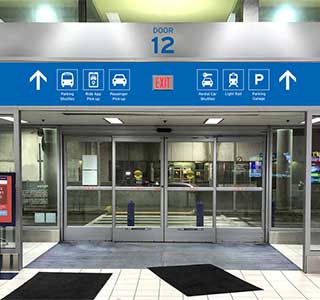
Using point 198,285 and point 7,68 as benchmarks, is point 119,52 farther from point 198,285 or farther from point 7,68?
point 198,285

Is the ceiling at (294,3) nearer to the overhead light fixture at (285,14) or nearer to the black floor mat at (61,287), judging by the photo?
the overhead light fixture at (285,14)

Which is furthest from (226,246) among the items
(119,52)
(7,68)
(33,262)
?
(7,68)

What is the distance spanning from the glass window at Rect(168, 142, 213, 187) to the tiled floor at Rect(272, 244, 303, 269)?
5.24 ft

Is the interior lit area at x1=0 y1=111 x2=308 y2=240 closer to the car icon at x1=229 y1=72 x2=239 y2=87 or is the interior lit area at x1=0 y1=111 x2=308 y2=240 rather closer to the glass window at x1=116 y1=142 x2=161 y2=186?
the glass window at x1=116 y1=142 x2=161 y2=186

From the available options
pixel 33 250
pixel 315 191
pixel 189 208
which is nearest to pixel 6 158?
pixel 33 250

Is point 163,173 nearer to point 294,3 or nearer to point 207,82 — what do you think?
point 207,82

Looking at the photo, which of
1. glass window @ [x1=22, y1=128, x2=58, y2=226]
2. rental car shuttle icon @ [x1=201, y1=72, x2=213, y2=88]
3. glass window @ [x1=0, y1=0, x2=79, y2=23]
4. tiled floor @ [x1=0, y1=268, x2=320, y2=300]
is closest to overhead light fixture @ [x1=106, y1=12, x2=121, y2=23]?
glass window @ [x1=0, y1=0, x2=79, y2=23]

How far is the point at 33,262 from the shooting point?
5145 millimetres

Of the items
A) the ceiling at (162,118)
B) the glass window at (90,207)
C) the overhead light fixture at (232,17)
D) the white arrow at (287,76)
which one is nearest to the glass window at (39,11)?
the ceiling at (162,118)

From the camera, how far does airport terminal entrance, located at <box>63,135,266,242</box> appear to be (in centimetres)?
660

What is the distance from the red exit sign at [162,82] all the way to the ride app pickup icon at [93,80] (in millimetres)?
655

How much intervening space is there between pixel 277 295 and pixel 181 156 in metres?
3.25

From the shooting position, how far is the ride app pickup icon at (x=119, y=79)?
4.64 metres

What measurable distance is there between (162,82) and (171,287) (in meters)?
2.44
